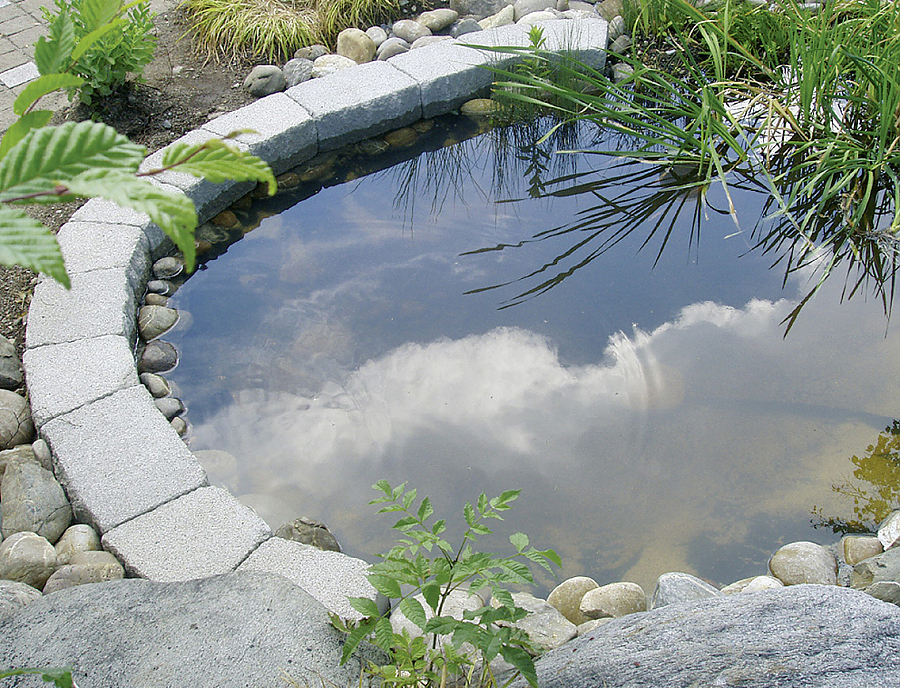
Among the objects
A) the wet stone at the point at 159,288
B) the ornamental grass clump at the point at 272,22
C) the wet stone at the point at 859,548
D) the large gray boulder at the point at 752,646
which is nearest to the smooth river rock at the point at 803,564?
the wet stone at the point at 859,548

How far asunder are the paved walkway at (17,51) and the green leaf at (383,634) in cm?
299

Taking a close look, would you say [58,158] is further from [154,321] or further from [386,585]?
[154,321]

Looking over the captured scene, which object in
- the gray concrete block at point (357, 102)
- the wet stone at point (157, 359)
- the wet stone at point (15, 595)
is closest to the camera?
the wet stone at point (15, 595)

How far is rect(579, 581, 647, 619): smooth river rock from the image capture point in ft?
5.31

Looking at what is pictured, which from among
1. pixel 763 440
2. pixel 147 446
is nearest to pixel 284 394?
pixel 147 446

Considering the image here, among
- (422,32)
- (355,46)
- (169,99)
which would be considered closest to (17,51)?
(169,99)

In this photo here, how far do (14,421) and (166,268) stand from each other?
806 millimetres

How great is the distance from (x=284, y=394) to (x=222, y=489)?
1.44 feet

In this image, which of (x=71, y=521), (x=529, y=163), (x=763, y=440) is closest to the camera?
(x=71, y=521)

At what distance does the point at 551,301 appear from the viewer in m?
2.41

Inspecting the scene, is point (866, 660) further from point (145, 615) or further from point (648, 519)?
point (145, 615)

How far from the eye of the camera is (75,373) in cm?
204

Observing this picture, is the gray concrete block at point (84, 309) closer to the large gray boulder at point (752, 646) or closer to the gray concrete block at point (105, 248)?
the gray concrete block at point (105, 248)

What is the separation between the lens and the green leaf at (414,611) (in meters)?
1.10
